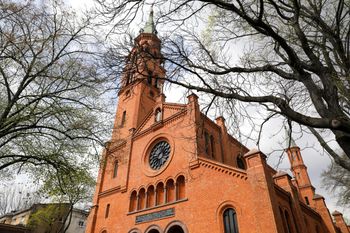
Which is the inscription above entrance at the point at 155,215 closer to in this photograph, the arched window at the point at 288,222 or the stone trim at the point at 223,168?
the stone trim at the point at 223,168

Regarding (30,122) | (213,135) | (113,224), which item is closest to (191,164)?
(213,135)

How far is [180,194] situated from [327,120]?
12.4m

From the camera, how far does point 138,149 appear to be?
2039cm

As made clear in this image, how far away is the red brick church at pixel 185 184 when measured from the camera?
1167 centimetres

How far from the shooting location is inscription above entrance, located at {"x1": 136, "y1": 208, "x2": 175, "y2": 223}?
14.9 meters

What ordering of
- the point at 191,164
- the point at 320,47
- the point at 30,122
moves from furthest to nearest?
the point at 191,164 < the point at 30,122 < the point at 320,47

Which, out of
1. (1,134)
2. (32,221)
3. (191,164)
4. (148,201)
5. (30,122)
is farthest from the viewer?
(32,221)

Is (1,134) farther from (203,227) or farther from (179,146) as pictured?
(179,146)

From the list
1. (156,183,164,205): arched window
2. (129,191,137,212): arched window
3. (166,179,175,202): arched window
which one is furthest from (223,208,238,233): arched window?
(129,191,137,212): arched window

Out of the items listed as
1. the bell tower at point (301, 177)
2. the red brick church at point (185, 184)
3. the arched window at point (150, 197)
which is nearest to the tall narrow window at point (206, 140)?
the red brick church at point (185, 184)

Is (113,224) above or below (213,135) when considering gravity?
below

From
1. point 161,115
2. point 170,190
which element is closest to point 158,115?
point 161,115

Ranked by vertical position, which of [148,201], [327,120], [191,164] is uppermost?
[191,164]

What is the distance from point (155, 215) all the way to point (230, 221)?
5.40m
